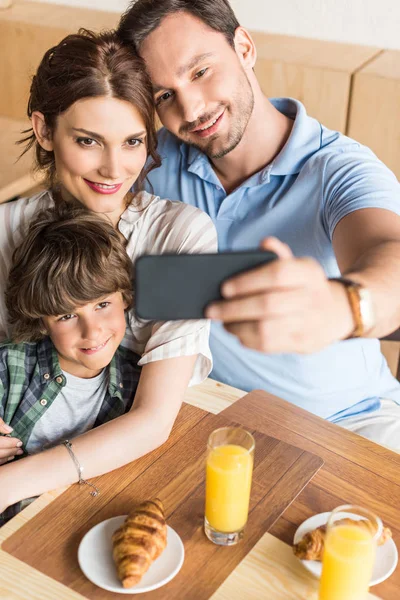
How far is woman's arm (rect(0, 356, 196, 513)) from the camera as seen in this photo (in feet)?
4.26

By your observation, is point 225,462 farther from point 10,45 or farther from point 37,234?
point 10,45

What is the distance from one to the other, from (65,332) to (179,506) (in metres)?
0.47

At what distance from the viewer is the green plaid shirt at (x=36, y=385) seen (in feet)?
5.07

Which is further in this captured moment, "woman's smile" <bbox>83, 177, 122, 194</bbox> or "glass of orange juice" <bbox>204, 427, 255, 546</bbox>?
"woman's smile" <bbox>83, 177, 122, 194</bbox>

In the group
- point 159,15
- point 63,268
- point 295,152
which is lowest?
point 63,268

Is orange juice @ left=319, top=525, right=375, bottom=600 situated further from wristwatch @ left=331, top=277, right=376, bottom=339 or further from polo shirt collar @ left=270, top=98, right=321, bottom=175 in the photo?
polo shirt collar @ left=270, top=98, right=321, bottom=175

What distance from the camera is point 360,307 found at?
91 cm

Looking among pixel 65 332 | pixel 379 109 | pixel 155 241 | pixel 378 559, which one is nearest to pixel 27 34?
pixel 379 109

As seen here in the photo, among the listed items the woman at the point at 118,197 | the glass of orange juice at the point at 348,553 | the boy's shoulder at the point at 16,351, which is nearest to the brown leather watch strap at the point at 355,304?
the glass of orange juice at the point at 348,553

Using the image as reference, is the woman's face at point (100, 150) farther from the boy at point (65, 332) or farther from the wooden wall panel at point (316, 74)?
the wooden wall panel at point (316, 74)

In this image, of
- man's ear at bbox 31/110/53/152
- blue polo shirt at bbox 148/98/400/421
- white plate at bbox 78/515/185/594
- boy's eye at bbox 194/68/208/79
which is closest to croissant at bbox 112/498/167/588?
white plate at bbox 78/515/185/594

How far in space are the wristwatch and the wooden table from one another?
0.43 metres

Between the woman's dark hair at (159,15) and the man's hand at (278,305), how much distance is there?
1.05 meters

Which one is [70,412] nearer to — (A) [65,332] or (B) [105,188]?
(A) [65,332]
